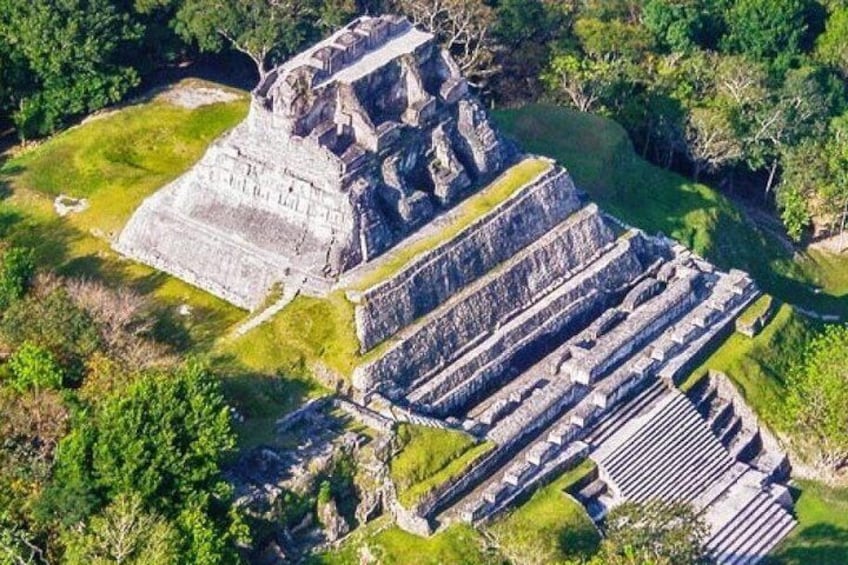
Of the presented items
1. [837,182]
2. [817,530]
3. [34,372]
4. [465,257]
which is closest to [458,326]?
[465,257]

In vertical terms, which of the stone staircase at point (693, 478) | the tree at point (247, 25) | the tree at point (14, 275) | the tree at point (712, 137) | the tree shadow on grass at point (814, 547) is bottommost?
the tree shadow on grass at point (814, 547)

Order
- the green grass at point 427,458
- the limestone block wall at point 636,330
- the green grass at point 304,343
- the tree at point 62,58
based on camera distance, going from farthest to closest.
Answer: the tree at point 62,58 → the limestone block wall at point 636,330 → the green grass at point 304,343 → the green grass at point 427,458

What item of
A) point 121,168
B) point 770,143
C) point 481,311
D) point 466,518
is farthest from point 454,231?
point 770,143

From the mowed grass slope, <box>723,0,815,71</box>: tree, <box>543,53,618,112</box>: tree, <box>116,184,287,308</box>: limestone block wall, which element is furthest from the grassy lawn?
<box>723,0,815,71</box>: tree

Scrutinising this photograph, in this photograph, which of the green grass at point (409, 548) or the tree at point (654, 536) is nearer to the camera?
the tree at point (654, 536)

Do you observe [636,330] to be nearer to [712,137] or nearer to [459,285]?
[459,285]

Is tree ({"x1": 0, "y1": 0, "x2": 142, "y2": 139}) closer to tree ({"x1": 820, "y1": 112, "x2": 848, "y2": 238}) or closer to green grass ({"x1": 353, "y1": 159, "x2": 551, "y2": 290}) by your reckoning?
green grass ({"x1": 353, "y1": 159, "x2": 551, "y2": 290})

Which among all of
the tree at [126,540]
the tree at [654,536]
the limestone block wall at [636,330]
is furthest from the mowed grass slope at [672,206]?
the tree at [126,540]

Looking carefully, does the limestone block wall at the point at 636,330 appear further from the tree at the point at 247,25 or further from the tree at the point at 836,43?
the tree at the point at 836,43
